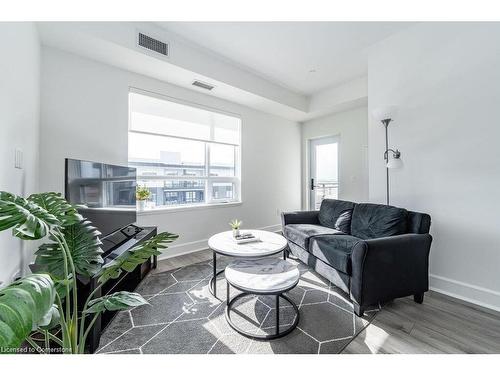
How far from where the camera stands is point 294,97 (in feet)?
14.0

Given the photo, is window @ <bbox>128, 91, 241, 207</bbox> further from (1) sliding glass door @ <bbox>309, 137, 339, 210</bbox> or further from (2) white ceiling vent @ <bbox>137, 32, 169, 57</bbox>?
(1) sliding glass door @ <bbox>309, 137, 339, 210</bbox>

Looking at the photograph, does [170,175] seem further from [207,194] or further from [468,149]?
[468,149]

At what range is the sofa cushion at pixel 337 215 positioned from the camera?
283 cm

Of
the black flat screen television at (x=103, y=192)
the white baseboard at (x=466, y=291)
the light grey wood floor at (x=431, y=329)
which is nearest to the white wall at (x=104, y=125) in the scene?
the black flat screen television at (x=103, y=192)

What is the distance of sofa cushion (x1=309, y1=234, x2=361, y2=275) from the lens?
1.93 meters

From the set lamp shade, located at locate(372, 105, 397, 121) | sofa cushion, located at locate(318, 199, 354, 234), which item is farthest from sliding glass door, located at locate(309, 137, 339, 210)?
lamp shade, located at locate(372, 105, 397, 121)

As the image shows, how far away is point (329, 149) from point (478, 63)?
2.72 m

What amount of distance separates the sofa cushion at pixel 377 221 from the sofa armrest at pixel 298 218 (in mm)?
650

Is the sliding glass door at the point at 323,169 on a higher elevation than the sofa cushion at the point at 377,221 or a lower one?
higher

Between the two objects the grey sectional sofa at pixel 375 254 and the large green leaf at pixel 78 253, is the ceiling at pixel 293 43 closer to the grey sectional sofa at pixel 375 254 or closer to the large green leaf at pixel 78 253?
the grey sectional sofa at pixel 375 254

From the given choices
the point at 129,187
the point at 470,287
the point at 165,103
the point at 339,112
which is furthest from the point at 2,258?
the point at 339,112

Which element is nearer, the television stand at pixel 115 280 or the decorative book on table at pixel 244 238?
the television stand at pixel 115 280

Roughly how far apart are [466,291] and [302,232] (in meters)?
1.63

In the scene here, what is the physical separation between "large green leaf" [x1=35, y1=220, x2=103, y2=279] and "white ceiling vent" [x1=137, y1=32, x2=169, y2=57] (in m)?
2.26
